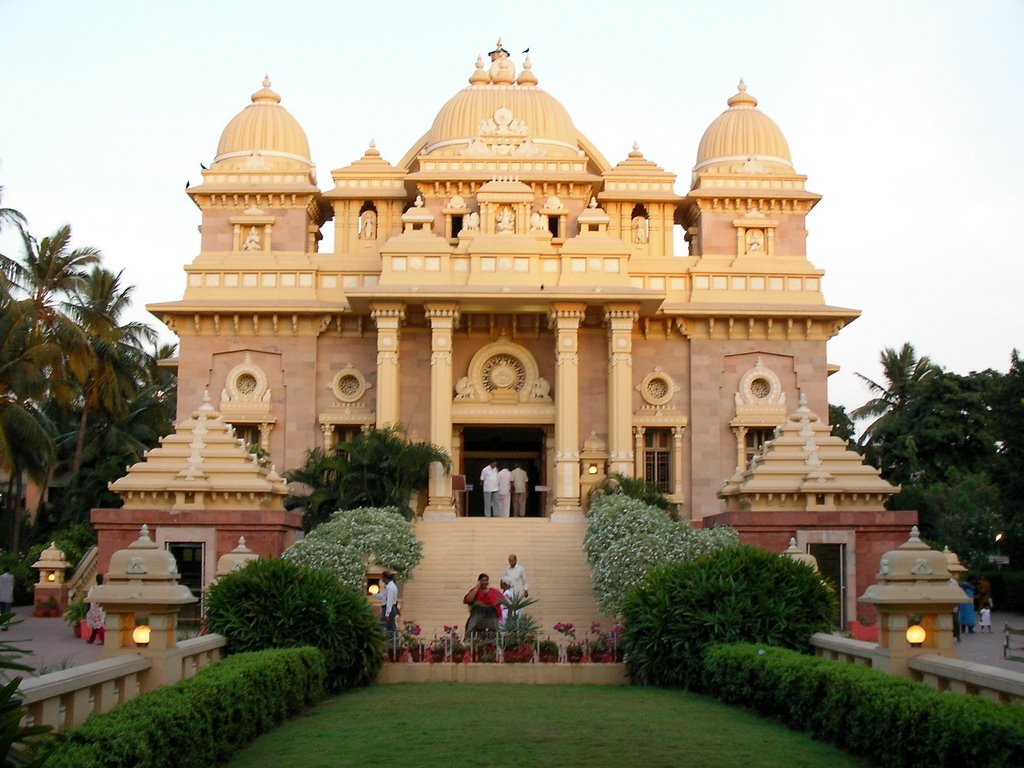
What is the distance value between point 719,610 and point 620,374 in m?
16.0

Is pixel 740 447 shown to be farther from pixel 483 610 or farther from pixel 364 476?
pixel 483 610

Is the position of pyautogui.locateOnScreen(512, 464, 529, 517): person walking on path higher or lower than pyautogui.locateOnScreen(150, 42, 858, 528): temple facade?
lower

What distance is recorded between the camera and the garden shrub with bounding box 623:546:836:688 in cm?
1703

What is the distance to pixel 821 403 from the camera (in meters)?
35.7

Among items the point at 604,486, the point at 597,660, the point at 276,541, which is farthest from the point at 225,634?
the point at 604,486

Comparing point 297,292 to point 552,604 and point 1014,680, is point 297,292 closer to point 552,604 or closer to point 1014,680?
point 552,604

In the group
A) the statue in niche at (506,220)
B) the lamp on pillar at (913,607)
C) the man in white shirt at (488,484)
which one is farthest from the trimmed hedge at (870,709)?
the statue in niche at (506,220)

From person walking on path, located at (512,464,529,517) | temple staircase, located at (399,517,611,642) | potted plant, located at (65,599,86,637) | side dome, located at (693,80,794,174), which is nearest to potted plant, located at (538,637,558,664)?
temple staircase, located at (399,517,611,642)

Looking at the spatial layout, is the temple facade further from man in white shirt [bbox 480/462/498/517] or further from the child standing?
the child standing

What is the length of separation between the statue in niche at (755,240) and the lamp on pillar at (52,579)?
770 inches

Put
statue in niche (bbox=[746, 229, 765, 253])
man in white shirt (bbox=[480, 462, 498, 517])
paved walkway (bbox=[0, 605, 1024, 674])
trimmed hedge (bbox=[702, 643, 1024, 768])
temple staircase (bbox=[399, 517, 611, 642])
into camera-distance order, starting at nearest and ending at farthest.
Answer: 1. trimmed hedge (bbox=[702, 643, 1024, 768])
2. paved walkway (bbox=[0, 605, 1024, 674])
3. temple staircase (bbox=[399, 517, 611, 642])
4. man in white shirt (bbox=[480, 462, 498, 517])
5. statue in niche (bbox=[746, 229, 765, 253])

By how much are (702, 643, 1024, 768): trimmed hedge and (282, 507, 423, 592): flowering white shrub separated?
855 centimetres

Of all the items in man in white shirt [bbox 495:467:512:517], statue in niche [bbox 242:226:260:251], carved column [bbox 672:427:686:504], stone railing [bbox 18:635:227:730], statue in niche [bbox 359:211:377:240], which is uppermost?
statue in niche [bbox 359:211:377:240]

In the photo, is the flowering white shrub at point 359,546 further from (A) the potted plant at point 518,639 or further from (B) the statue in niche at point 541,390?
(B) the statue in niche at point 541,390
